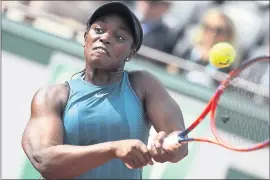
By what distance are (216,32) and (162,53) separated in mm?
507

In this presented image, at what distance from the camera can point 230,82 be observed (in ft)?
12.2

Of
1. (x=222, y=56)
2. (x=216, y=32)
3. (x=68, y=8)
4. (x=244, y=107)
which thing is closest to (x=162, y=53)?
(x=216, y=32)

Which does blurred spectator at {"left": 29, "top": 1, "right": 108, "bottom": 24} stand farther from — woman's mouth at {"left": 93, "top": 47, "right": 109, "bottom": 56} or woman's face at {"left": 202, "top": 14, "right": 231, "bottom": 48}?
woman's mouth at {"left": 93, "top": 47, "right": 109, "bottom": 56}

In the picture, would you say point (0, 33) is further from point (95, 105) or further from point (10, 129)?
point (95, 105)

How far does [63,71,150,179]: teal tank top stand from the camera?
3.97 m

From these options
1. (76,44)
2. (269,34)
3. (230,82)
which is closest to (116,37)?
(230,82)

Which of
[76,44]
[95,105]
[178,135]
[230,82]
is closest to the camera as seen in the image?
[178,135]

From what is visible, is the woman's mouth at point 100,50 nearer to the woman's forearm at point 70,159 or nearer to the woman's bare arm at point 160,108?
the woman's bare arm at point 160,108

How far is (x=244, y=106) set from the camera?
13.5 feet

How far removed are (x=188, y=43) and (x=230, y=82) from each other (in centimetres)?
317

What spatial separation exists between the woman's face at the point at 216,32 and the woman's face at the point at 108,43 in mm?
2713

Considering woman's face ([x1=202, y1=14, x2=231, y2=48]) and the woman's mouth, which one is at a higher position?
woman's face ([x1=202, y1=14, x2=231, y2=48])

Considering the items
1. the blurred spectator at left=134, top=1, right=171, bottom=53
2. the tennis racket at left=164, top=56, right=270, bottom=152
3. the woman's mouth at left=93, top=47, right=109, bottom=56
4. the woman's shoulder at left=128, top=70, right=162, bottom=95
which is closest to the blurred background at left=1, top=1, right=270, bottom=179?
the blurred spectator at left=134, top=1, right=171, bottom=53

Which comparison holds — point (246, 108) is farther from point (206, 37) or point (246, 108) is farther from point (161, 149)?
point (206, 37)
